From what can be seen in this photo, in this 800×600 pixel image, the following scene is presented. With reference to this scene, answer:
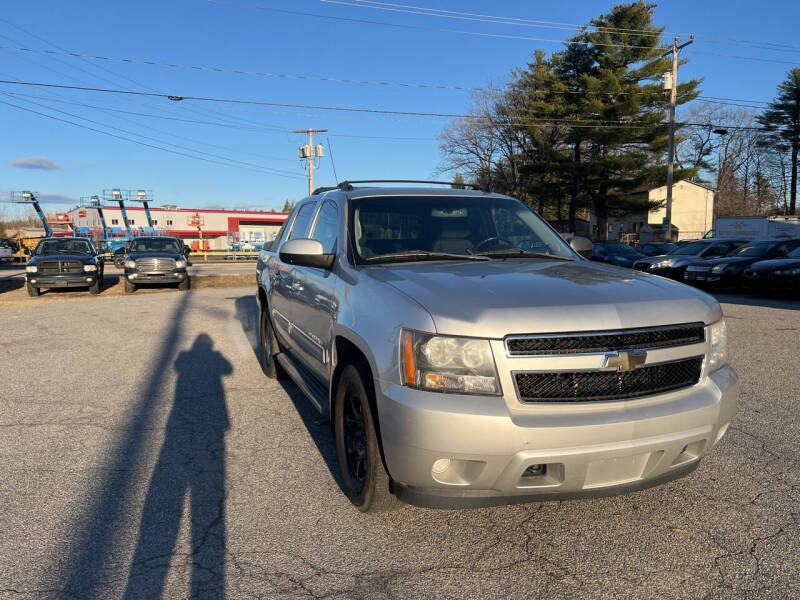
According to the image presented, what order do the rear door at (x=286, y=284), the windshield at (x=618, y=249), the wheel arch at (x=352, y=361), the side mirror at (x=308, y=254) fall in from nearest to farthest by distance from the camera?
the wheel arch at (x=352, y=361)
the side mirror at (x=308, y=254)
the rear door at (x=286, y=284)
the windshield at (x=618, y=249)

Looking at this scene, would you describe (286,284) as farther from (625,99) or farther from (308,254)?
(625,99)

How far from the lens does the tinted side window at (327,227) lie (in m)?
4.10

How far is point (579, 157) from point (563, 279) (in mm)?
45073

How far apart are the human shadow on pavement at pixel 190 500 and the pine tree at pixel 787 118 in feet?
204

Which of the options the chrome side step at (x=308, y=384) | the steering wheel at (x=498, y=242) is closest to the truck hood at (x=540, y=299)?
the steering wheel at (x=498, y=242)

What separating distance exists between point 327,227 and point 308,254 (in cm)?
83

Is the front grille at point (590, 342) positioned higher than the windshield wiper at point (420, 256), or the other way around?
the windshield wiper at point (420, 256)

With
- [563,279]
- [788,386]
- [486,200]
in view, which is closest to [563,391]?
[563,279]

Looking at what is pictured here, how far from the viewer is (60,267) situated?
15.5 meters

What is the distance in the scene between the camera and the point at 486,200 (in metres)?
4.55

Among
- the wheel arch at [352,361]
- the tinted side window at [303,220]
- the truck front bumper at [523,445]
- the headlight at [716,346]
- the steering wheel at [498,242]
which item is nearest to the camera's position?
the truck front bumper at [523,445]

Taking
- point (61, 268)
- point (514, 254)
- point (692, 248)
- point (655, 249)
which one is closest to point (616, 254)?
point (655, 249)

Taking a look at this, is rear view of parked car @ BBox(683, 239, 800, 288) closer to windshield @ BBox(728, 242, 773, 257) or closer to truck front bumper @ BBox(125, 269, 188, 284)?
windshield @ BBox(728, 242, 773, 257)

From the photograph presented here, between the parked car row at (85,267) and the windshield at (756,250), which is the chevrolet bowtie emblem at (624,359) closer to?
the parked car row at (85,267)
